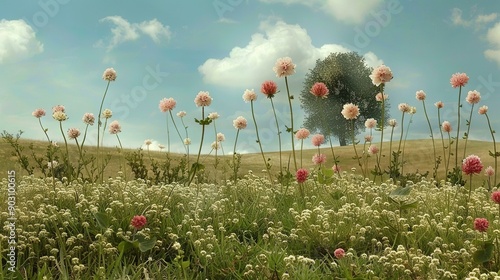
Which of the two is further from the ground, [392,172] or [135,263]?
[392,172]

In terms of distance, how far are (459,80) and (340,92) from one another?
35.8m

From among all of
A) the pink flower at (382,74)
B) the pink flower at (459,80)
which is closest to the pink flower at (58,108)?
the pink flower at (382,74)

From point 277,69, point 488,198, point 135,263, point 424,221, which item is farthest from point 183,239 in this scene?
A: point 488,198

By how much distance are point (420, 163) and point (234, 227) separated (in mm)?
22306

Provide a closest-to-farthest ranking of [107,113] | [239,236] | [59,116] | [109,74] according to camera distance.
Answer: [239,236]
[59,116]
[109,74]
[107,113]

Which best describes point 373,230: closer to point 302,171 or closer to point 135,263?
point 302,171

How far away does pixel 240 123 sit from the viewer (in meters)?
9.48

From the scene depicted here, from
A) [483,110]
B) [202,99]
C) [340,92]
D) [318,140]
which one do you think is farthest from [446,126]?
[340,92]

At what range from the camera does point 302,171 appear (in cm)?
645

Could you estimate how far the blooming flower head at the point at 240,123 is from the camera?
9461mm

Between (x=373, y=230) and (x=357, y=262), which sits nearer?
(x=357, y=262)

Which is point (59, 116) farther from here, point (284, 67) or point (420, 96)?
point (420, 96)

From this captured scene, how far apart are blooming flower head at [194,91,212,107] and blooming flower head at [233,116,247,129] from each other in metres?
1.51

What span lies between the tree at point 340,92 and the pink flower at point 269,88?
117 ft
